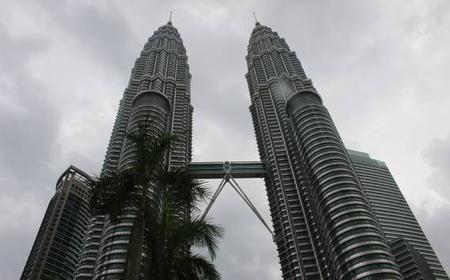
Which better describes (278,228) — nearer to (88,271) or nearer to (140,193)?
(88,271)

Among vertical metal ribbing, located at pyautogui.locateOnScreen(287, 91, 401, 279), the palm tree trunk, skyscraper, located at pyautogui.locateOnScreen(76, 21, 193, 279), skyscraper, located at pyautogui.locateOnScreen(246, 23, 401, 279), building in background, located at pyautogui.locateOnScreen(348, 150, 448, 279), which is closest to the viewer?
the palm tree trunk

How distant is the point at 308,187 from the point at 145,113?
2072 inches

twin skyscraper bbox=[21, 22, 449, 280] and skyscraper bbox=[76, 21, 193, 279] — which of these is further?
skyscraper bbox=[76, 21, 193, 279]

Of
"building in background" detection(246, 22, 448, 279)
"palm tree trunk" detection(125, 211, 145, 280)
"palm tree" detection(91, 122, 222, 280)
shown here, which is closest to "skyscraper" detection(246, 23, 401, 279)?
"building in background" detection(246, 22, 448, 279)

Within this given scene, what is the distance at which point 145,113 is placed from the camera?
118 meters

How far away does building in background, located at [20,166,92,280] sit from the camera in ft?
463

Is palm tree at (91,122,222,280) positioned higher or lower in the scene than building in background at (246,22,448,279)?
lower

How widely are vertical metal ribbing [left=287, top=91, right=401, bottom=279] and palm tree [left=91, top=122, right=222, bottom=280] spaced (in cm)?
7282

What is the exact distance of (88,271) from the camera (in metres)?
95.2

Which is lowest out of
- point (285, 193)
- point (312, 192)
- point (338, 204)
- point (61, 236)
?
point (338, 204)

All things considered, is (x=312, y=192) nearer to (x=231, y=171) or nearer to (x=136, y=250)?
(x=231, y=171)

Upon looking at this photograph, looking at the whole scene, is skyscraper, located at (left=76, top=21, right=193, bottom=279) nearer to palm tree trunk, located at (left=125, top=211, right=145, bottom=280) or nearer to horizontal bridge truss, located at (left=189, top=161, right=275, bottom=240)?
horizontal bridge truss, located at (left=189, top=161, right=275, bottom=240)

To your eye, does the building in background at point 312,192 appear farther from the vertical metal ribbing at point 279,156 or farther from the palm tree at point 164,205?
the palm tree at point 164,205

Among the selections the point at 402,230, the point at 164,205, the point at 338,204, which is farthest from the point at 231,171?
the point at 164,205
